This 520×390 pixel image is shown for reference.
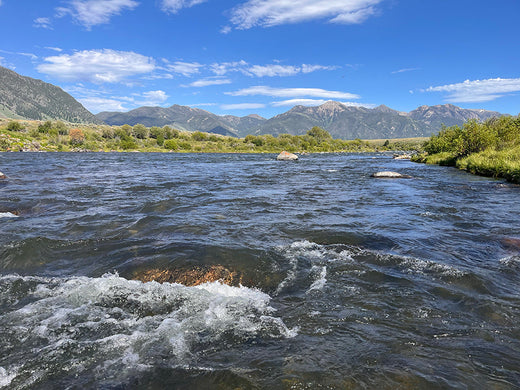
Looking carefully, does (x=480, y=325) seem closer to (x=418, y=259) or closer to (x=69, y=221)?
(x=418, y=259)

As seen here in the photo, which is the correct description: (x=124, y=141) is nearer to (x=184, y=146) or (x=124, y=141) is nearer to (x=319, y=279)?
(x=184, y=146)

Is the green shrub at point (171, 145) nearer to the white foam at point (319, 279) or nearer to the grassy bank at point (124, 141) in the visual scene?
the grassy bank at point (124, 141)

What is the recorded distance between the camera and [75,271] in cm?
664

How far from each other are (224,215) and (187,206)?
2.62m

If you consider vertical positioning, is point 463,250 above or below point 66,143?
below

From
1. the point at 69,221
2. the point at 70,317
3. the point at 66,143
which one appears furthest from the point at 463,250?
the point at 66,143

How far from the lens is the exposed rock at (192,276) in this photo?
6.27m

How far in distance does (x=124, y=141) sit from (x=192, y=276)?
100 m

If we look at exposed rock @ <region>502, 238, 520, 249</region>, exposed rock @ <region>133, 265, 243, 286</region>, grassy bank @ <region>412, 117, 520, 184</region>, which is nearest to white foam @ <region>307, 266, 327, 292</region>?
exposed rock @ <region>133, 265, 243, 286</region>

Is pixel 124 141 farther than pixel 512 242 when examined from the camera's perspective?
Yes

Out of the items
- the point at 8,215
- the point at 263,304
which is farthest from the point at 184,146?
the point at 263,304

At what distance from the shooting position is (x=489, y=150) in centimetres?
3456

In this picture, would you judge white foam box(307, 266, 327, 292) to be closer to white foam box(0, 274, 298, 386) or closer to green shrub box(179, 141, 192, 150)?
white foam box(0, 274, 298, 386)

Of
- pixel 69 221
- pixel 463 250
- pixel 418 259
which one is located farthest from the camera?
pixel 69 221
